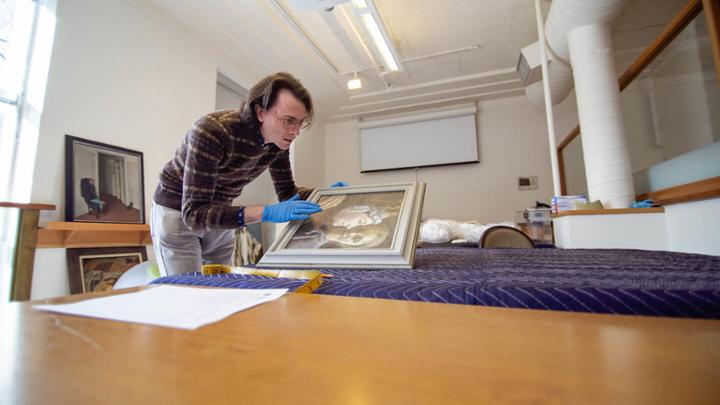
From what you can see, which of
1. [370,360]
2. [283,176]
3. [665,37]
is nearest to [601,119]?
[665,37]

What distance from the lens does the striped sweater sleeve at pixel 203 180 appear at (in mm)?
952

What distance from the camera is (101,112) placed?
2.07 m

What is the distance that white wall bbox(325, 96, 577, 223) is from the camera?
4.10m

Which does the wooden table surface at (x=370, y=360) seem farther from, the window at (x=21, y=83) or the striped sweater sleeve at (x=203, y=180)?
the window at (x=21, y=83)

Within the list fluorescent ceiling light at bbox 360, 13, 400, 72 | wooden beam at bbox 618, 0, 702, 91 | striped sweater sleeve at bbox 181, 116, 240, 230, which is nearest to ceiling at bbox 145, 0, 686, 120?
fluorescent ceiling light at bbox 360, 13, 400, 72

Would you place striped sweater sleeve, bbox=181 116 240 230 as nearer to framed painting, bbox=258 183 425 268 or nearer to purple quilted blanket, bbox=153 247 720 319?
framed painting, bbox=258 183 425 268

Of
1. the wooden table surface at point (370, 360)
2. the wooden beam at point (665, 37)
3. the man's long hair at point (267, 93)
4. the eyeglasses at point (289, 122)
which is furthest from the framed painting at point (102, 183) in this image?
the wooden beam at point (665, 37)

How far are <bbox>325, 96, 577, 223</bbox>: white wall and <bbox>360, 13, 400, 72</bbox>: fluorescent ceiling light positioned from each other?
1484mm

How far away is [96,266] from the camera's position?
6.39 ft

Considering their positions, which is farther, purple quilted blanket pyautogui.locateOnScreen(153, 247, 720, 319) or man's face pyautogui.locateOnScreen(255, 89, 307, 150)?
man's face pyautogui.locateOnScreen(255, 89, 307, 150)

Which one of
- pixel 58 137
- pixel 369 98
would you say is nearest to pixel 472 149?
pixel 369 98

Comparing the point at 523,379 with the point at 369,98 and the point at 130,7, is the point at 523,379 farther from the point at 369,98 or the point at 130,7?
the point at 369,98

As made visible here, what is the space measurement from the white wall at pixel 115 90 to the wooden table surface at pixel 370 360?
2.09 metres

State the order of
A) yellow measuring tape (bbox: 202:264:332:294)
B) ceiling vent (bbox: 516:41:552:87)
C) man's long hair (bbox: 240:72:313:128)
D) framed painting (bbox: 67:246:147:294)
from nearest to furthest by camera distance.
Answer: yellow measuring tape (bbox: 202:264:332:294) → man's long hair (bbox: 240:72:313:128) → framed painting (bbox: 67:246:147:294) → ceiling vent (bbox: 516:41:552:87)
